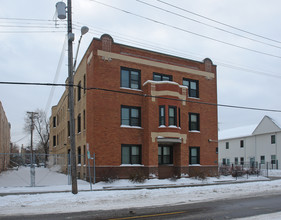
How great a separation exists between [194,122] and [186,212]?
17.2 metres

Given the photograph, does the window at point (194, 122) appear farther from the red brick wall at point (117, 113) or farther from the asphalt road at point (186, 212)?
the asphalt road at point (186, 212)

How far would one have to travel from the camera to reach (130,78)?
25.2 metres

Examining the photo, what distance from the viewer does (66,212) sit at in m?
11.5

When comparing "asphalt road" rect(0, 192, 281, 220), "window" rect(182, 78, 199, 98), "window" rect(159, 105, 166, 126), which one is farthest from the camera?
"window" rect(182, 78, 199, 98)

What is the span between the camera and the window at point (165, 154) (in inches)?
1011

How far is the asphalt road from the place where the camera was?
413 inches

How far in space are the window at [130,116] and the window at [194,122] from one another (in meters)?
5.32

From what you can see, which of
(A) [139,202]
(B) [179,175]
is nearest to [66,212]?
(A) [139,202]

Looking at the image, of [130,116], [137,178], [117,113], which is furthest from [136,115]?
[137,178]

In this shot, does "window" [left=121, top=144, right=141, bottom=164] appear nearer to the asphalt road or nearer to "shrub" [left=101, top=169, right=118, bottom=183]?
"shrub" [left=101, top=169, right=118, bottom=183]

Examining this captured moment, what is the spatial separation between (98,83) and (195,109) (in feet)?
31.8

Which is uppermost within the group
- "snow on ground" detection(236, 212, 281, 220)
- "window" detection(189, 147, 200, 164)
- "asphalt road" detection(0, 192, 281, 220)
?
"window" detection(189, 147, 200, 164)

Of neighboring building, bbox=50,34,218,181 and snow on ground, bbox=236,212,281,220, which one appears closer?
snow on ground, bbox=236,212,281,220

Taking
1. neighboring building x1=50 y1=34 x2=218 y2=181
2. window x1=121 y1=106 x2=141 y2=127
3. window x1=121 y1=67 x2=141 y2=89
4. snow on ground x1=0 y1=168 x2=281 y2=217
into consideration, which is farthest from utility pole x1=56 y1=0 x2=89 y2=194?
window x1=121 y1=67 x2=141 y2=89
